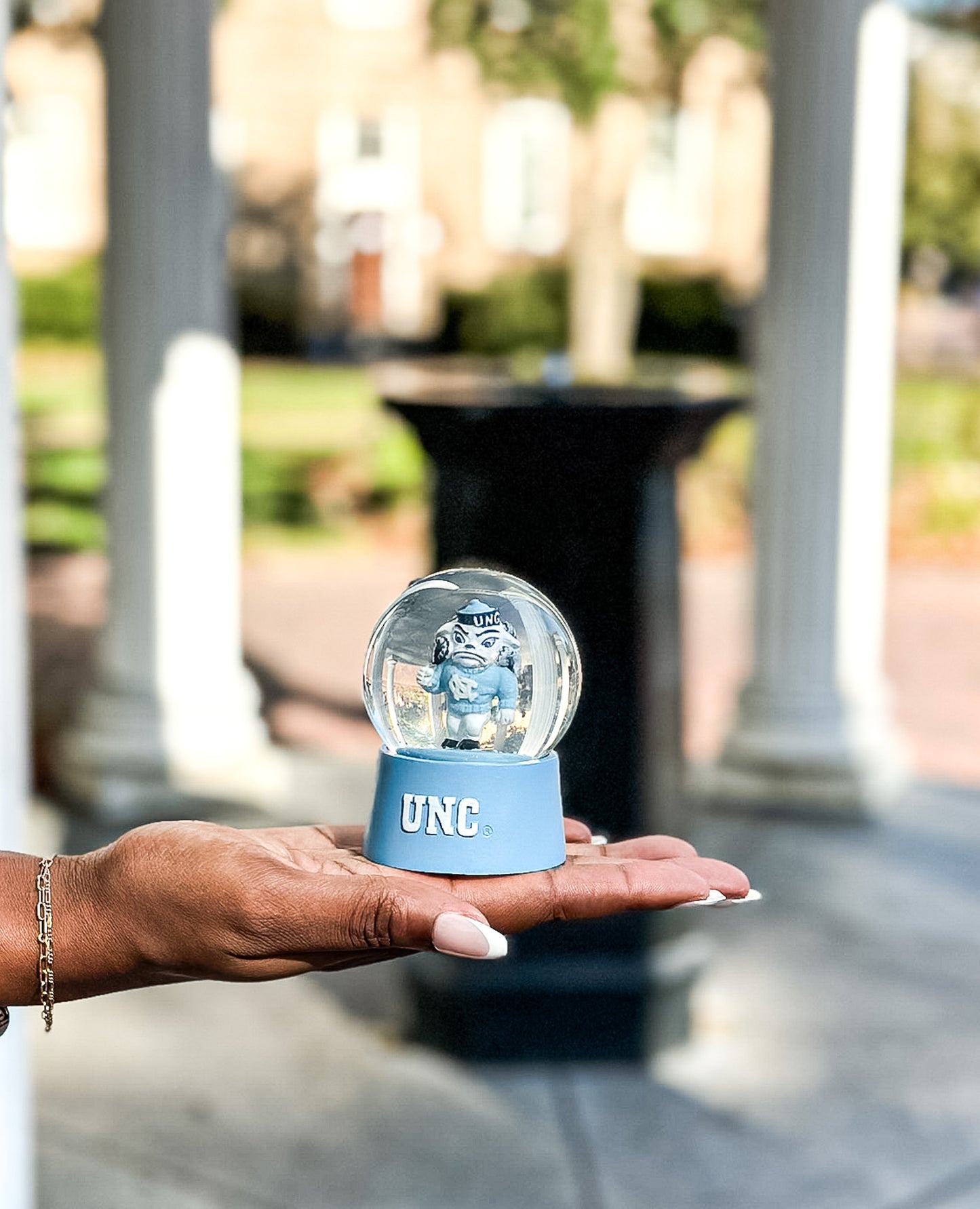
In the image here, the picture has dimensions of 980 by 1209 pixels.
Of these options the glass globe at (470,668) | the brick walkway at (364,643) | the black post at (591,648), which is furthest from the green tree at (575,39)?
the glass globe at (470,668)

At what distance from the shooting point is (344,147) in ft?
92.5

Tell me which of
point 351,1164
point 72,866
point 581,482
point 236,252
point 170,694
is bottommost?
point 351,1164

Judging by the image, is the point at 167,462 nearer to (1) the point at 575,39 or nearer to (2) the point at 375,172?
(1) the point at 575,39

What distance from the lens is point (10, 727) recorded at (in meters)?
3.44

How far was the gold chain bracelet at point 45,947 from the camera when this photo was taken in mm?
2250

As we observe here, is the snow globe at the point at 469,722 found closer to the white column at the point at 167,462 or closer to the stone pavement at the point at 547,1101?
the stone pavement at the point at 547,1101

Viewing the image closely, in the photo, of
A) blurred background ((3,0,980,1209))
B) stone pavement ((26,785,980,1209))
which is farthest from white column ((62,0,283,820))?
stone pavement ((26,785,980,1209))

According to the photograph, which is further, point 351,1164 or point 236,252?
point 236,252

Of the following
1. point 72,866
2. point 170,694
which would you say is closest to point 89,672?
point 170,694

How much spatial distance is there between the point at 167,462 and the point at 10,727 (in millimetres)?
4052

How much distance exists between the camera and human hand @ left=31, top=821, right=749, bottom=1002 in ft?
6.82

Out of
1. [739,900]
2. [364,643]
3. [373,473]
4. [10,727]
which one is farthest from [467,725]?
[373,473]

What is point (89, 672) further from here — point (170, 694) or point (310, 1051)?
point (310, 1051)

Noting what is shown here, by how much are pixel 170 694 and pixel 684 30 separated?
884cm
